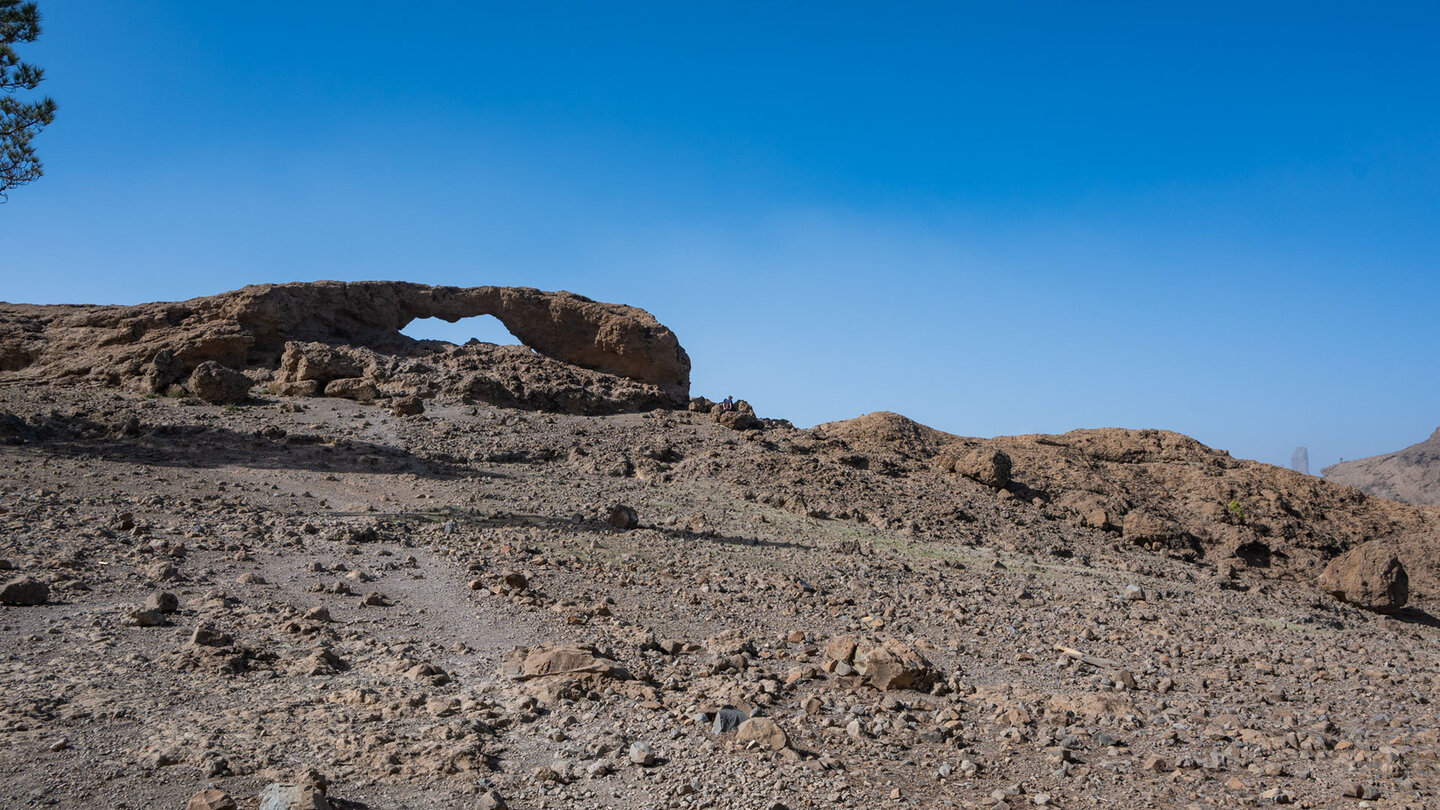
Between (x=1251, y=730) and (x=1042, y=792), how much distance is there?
1679 millimetres

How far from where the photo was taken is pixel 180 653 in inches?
215

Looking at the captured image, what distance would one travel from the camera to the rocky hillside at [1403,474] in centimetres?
3089

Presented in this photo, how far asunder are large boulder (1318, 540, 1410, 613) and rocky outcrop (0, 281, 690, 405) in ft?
41.3

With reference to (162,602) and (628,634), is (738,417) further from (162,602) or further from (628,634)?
(162,602)

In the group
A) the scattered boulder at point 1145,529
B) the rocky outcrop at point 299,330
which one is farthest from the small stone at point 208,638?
the scattered boulder at point 1145,529

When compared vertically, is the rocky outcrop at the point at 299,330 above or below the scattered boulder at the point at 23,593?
above

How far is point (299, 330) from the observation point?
18203 mm

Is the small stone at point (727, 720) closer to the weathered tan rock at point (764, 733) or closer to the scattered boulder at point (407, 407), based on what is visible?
the weathered tan rock at point (764, 733)

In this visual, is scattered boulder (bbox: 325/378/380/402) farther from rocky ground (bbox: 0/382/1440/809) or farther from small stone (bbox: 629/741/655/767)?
small stone (bbox: 629/741/655/767)

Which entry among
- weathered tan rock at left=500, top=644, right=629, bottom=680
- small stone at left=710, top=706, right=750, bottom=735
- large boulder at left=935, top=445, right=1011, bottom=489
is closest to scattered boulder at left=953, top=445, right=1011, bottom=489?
large boulder at left=935, top=445, right=1011, bottom=489

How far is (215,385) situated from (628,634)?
1229cm

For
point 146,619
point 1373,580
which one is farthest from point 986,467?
point 146,619

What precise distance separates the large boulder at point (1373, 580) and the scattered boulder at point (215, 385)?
58.0 ft

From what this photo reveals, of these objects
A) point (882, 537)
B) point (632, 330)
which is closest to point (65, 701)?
point (882, 537)
